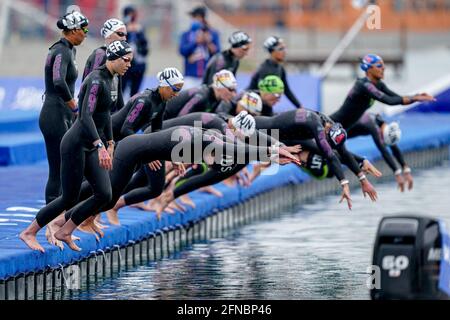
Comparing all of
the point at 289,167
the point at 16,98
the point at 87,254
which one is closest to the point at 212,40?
the point at 289,167

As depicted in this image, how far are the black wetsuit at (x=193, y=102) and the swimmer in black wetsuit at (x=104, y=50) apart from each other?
5.06 ft

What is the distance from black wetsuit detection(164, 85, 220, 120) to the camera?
733 inches

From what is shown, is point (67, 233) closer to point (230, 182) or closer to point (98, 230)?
point (98, 230)

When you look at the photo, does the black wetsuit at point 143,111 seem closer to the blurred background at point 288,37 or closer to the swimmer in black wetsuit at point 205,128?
the swimmer in black wetsuit at point 205,128

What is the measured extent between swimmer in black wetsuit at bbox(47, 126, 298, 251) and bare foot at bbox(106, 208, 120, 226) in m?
1.21

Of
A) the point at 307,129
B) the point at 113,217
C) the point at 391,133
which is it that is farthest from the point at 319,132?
the point at 391,133

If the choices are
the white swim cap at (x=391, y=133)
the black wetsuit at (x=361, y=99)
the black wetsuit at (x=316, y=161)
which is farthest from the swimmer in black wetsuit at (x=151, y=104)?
the white swim cap at (x=391, y=133)

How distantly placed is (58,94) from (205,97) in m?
3.13

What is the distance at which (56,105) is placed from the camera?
52.8ft

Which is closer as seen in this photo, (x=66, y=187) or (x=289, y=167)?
(x=66, y=187)
